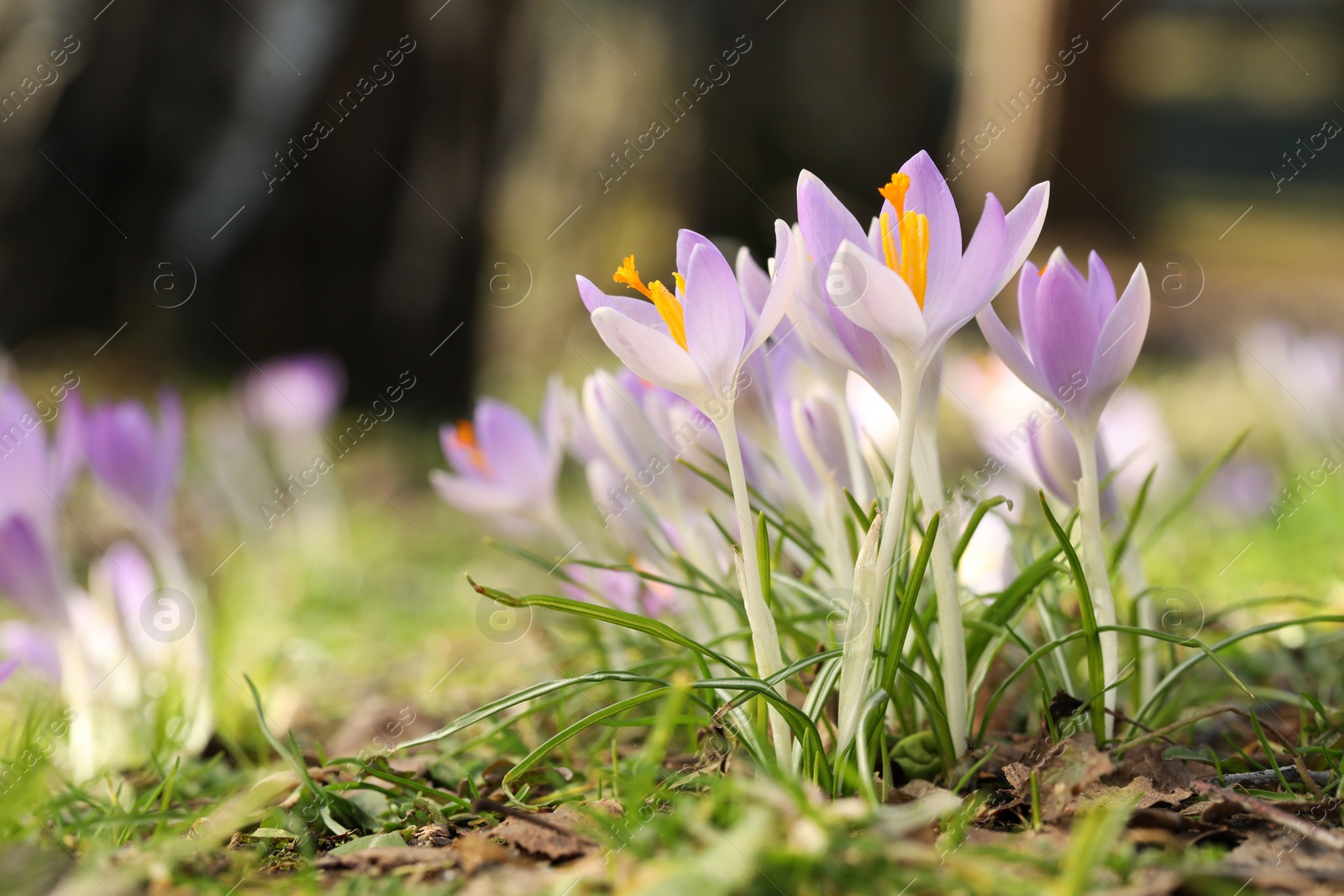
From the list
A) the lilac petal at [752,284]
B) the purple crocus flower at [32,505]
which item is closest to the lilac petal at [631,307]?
the lilac petal at [752,284]

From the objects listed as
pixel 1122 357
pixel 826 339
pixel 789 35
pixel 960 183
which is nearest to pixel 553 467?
pixel 826 339

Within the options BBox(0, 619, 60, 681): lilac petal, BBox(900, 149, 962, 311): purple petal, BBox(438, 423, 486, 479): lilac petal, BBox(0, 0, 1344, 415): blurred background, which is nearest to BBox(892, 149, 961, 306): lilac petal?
BBox(900, 149, 962, 311): purple petal

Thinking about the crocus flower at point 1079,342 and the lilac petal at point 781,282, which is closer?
the lilac petal at point 781,282

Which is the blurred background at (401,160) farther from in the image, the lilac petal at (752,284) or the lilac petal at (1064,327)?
the lilac petal at (1064,327)

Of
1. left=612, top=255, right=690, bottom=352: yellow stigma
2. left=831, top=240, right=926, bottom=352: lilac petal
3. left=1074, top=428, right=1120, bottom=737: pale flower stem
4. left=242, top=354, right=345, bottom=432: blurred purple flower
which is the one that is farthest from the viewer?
left=242, top=354, right=345, bottom=432: blurred purple flower

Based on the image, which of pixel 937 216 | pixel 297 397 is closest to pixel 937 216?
pixel 937 216

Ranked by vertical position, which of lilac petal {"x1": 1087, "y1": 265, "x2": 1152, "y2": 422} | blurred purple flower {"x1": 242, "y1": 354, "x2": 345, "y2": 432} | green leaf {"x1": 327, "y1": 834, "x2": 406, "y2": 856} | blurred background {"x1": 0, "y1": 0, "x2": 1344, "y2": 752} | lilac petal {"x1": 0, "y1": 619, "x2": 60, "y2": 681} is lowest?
green leaf {"x1": 327, "y1": 834, "x2": 406, "y2": 856}

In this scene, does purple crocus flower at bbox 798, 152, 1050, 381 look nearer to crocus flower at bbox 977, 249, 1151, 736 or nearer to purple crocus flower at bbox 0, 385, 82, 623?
crocus flower at bbox 977, 249, 1151, 736
